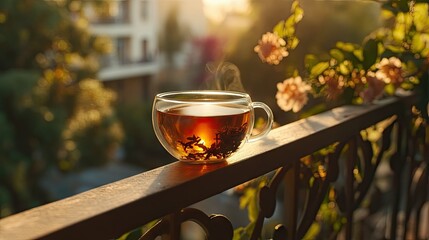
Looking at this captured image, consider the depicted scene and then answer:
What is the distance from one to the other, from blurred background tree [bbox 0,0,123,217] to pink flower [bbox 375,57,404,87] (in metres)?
6.80

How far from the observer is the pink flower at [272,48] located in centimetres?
112

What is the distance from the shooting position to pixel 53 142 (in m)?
8.23

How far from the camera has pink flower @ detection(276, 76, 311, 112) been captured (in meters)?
1.18

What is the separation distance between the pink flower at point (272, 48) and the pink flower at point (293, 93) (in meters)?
0.08

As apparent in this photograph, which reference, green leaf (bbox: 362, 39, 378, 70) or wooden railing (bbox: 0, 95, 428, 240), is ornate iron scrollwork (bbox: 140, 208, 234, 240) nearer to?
wooden railing (bbox: 0, 95, 428, 240)

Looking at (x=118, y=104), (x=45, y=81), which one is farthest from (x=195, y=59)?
(x=45, y=81)

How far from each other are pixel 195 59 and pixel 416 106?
15755 millimetres

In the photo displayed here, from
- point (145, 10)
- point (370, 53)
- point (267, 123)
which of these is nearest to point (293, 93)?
point (370, 53)

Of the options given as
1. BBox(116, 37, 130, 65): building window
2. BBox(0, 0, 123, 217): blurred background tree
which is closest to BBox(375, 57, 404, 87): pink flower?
BBox(0, 0, 123, 217): blurred background tree

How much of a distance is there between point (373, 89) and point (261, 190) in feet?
1.47

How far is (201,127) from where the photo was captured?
28.2 inches

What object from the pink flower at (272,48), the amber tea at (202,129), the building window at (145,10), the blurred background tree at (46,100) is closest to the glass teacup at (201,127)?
the amber tea at (202,129)

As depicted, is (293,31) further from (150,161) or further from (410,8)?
(150,161)

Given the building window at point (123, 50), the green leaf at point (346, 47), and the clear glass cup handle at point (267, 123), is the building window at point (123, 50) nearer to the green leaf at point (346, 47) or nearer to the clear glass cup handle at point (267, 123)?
the green leaf at point (346, 47)
